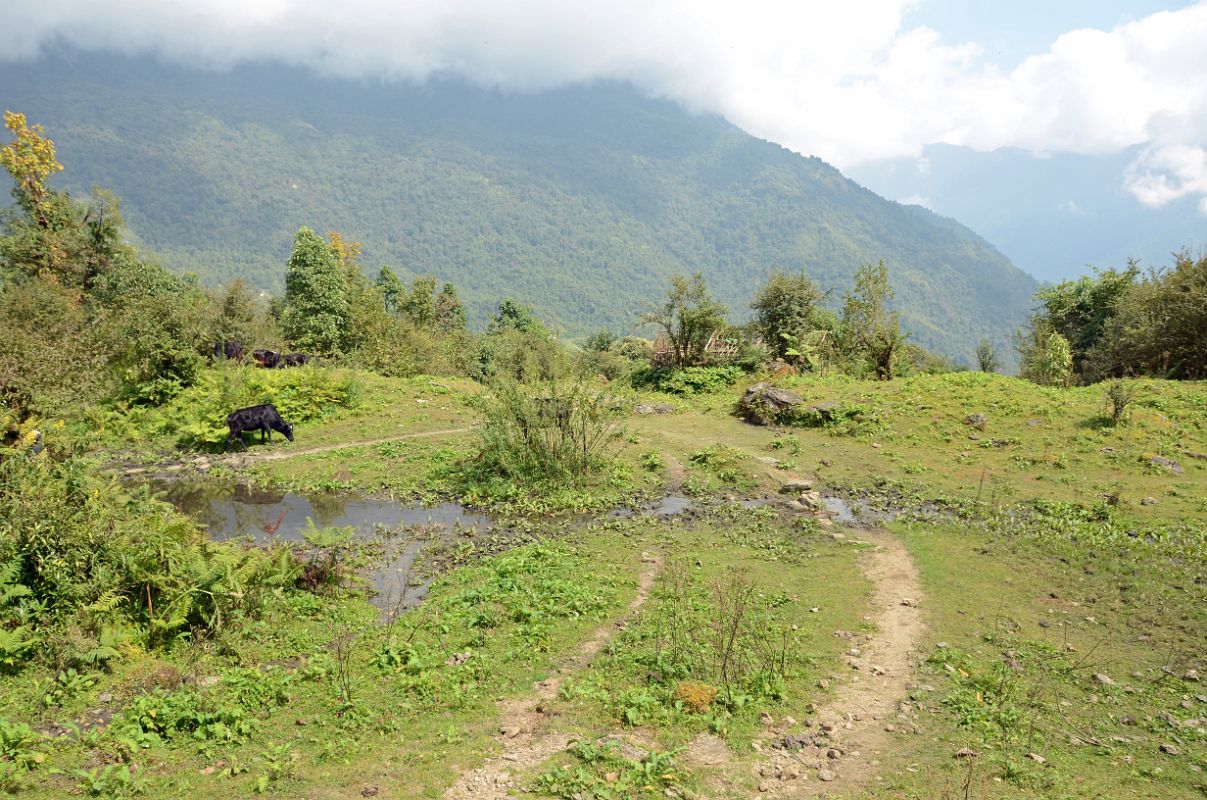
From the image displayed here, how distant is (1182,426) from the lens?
54.2 feet

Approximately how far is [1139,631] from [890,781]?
5.24 meters

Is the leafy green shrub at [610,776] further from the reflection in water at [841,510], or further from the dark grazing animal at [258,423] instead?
the dark grazing animal at [258,423]

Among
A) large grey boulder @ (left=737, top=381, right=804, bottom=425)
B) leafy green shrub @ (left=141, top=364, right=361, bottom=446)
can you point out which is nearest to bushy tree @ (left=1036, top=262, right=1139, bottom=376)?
large grey boulder @ (left=737, top=381, right=804, bottom=425)

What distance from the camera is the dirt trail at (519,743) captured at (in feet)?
16.5

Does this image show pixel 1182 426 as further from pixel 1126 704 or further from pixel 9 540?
pixel 9 540

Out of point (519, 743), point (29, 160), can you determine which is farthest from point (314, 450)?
point (29, 160)

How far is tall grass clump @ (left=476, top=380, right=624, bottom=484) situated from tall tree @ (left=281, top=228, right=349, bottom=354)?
61.6 feet

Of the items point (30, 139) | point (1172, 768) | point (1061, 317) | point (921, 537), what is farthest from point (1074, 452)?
point (30, 139)

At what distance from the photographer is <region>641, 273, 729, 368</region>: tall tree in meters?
27.6

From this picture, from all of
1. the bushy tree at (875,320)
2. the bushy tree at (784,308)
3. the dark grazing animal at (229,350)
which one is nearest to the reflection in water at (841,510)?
the bushy tree at (875,320)

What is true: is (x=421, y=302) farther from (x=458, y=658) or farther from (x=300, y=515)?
(x=458, y=658)

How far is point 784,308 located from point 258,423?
23.5 meters

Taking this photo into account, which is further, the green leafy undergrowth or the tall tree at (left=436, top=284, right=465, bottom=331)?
the tall tree at (left=436, top=284, right=465, bottom=331)

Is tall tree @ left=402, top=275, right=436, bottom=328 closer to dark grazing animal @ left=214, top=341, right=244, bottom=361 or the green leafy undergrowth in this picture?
dark grazing animal @ left=214, top=341, right=244, bottom=361
